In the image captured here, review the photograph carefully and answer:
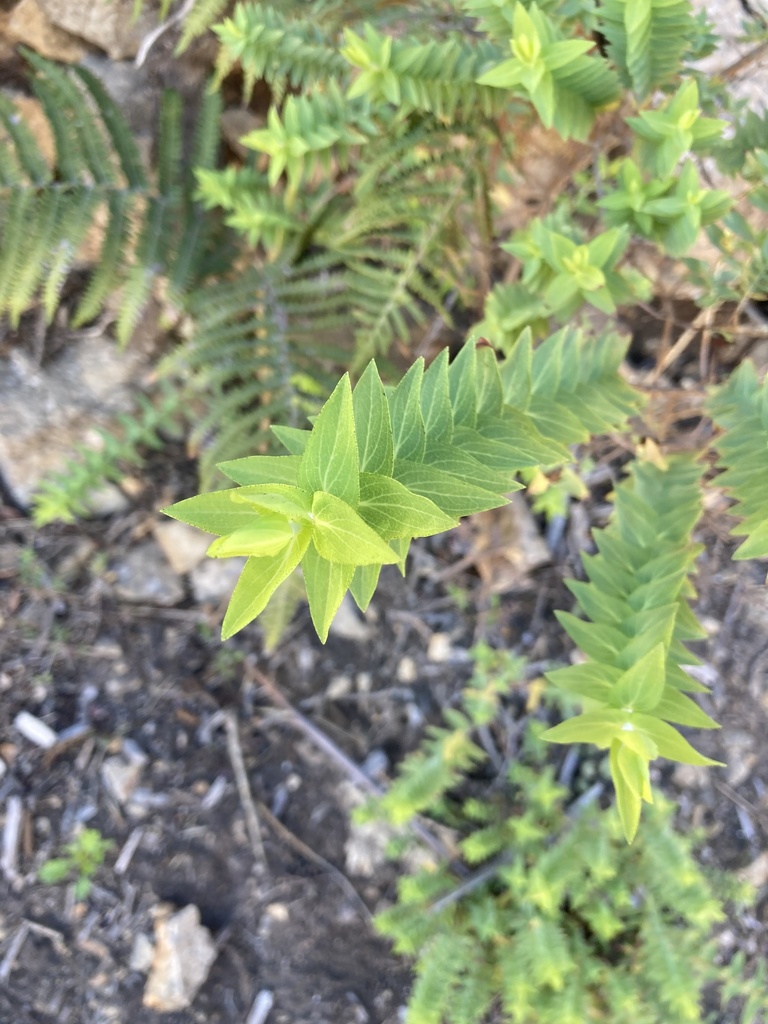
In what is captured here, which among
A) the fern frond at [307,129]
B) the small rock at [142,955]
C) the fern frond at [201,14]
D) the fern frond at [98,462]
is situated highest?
the fern frond at [201,14]

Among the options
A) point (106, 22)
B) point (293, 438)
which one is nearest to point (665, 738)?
point (293, 438)

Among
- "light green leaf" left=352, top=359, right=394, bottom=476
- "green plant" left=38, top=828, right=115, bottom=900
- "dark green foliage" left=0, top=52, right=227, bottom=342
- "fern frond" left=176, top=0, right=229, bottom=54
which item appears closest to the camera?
"light green leaf" left=352, top=359, right=394, bottom=476

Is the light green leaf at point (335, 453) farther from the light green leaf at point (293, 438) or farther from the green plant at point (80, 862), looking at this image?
the green plant at point (80, 862)

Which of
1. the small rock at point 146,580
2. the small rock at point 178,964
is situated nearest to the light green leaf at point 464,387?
the small rock at point 146,580

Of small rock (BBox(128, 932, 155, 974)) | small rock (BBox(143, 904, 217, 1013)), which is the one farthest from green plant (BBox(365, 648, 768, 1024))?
small rock (BBox(128, 932, 155, 974))

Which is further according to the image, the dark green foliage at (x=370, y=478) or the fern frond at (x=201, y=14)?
the fern frond at (x=201, y=14)

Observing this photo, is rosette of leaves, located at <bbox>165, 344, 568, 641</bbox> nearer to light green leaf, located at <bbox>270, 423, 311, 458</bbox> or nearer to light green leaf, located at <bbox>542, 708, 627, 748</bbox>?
light green leaf, located at <bbox>270, 423, 311, 458</bbox>
